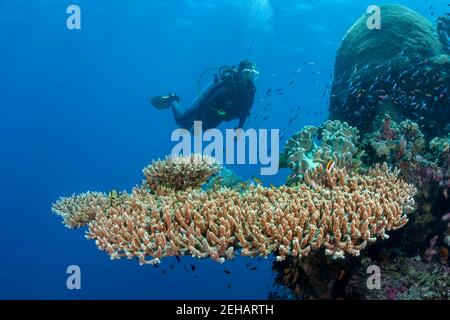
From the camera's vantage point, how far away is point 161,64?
223ft

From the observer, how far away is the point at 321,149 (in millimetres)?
6340

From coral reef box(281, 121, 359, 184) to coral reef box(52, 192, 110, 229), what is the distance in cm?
324

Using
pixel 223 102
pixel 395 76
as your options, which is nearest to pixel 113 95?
pixel 223 102

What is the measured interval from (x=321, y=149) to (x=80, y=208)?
4.17m

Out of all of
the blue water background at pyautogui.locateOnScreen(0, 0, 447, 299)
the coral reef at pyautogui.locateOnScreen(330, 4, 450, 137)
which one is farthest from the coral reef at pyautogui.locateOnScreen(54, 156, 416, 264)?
the blue water background at pyautogui.locateOnScreen(0, 0, 447, 299)

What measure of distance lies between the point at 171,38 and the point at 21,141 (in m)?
55.0

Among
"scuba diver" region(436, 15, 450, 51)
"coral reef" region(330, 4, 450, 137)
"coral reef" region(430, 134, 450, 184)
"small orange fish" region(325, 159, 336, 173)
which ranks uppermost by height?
"scuba diver" region(436, 15, 450, 51)

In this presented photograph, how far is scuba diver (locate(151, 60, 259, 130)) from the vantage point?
12.0m

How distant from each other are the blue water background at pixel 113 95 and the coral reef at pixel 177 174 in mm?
9821

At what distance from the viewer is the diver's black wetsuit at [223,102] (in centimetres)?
1215

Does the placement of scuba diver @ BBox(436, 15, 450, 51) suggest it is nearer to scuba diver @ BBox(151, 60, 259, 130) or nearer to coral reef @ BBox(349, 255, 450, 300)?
scuba diver @ BBox(151, 60, 259, 130)

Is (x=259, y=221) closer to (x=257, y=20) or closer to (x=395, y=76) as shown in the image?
(x=395, y=76)
